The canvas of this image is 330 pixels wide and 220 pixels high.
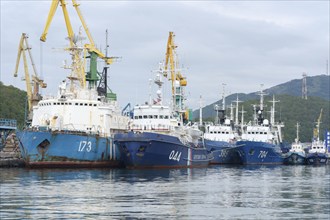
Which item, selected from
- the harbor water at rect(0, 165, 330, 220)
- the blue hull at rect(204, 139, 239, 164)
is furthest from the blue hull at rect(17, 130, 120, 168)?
the blue hull at rect(204, 139, 239, 164)

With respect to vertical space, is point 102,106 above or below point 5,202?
above

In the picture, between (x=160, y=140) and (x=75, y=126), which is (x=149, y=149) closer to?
(x=160, y=140)

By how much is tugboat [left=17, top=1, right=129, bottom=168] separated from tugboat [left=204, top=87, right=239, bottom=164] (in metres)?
15.0

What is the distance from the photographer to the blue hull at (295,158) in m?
110

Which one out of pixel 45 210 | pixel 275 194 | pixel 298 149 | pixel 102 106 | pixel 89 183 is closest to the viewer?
pixel 45 210

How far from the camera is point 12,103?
130000mm

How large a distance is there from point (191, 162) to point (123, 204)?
39395 mm

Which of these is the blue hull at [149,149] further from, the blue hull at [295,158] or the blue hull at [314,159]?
the blue hull at [314,159]

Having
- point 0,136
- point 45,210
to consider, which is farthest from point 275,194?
point 0,136

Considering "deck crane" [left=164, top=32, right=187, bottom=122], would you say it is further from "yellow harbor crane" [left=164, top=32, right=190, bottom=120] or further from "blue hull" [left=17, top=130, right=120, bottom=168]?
"blue hull" [left=17, top=130, right=120, bottom=168]

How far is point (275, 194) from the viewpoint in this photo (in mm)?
43375

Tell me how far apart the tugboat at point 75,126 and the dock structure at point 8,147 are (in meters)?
3.84

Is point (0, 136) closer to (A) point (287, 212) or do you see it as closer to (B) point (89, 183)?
(B) point (89, 183)

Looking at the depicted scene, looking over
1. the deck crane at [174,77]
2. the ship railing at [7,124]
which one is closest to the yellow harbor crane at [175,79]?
the deck crane at [174,77]
